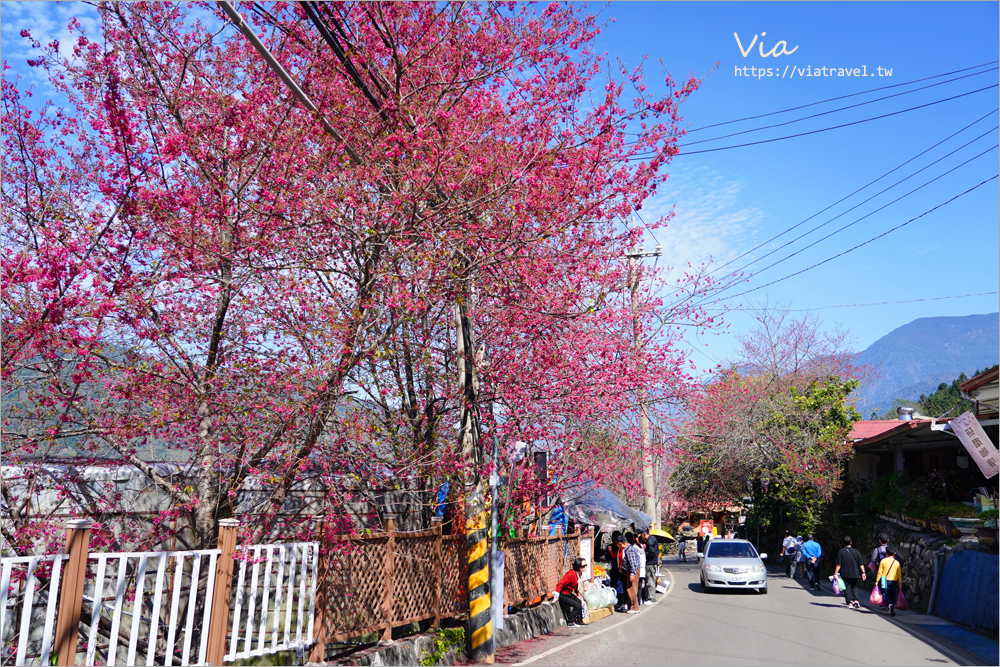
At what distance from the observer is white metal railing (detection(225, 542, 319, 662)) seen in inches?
272

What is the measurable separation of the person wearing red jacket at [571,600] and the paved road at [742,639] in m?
0.42

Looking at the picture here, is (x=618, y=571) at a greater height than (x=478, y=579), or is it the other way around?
(x=478, y=579)

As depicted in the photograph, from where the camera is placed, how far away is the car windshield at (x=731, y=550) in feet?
71.1

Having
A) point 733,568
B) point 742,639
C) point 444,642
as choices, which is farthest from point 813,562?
point 444,642

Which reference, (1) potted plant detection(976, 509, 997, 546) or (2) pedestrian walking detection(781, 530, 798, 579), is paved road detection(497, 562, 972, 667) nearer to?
(1) potted plant detection(976, 509, 997, 546)

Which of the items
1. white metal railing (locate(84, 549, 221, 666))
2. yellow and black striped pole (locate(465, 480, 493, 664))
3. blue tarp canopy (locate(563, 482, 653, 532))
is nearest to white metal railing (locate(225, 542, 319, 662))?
white metal railing (locate(84, 549, 221, 666))

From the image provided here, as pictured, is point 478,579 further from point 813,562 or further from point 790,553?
point 790,553

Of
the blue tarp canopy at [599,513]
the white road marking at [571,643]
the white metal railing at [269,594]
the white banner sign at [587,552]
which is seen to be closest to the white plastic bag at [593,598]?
the white road marking at [571,643]

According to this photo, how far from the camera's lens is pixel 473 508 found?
10602 mm

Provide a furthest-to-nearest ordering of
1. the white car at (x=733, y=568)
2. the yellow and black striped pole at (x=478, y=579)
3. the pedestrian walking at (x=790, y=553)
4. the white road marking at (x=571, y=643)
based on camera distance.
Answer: the pedestrian walking at (x=790, y=553)
the white car at (x=733, y=568)
the white road marking at (x=571, y=643)
the yellow and black striped pole at (x=478, y=579)

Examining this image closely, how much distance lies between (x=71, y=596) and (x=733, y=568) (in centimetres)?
1881

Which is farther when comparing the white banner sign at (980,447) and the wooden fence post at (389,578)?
the white banner sign at (980,447)

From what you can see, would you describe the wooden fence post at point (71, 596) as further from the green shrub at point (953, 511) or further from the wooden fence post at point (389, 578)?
the green shrub at point (953, 511)

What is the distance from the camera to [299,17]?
8.77 meters
